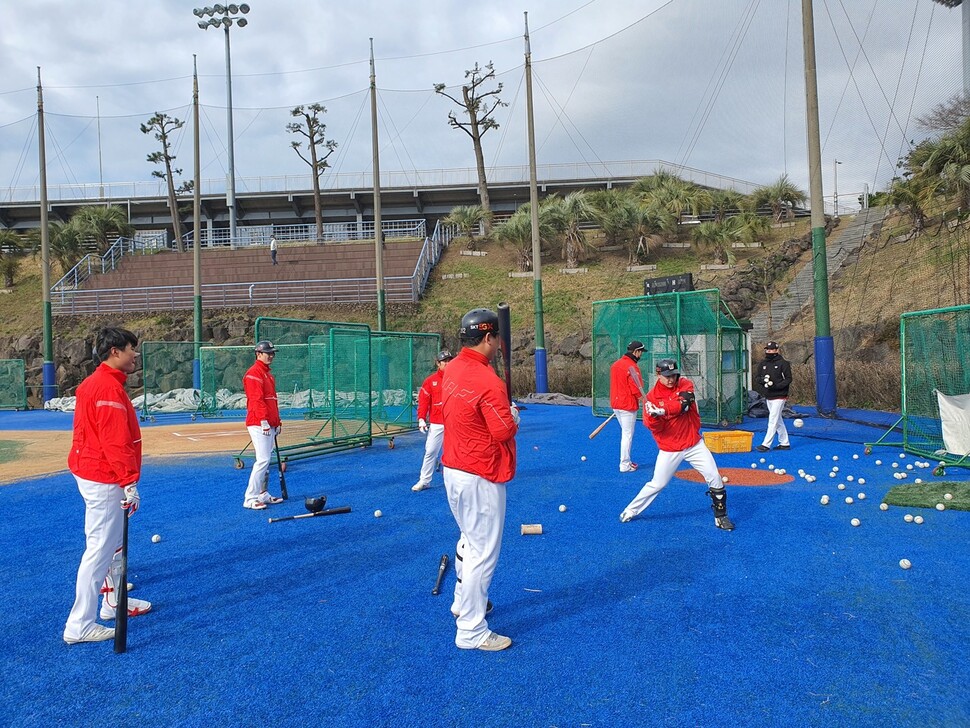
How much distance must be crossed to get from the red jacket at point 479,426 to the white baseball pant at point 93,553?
245 cm

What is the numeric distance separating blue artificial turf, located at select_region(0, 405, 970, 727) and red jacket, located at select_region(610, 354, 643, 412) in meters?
2.12

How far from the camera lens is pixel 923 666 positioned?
13.4 feet

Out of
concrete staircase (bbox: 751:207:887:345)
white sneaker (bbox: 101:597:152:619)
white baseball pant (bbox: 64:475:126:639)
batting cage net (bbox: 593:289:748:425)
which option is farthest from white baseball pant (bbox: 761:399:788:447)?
concrete staircase (bbox: 751:207:887:345)

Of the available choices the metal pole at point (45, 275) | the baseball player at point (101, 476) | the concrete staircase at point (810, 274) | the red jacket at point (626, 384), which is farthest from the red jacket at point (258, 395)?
the metal pole at point (45, 275)

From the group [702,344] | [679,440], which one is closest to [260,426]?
[679,440]

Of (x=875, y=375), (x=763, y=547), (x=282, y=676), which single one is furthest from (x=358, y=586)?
(x=875, y=375)

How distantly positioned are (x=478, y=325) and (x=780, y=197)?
3814 centimetres

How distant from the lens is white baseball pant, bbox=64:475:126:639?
15.4ft

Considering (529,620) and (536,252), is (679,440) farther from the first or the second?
(536,252)

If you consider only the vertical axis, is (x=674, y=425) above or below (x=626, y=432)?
above

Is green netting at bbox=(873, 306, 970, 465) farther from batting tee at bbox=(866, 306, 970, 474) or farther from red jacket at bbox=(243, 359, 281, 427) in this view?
red jacket at bbox=(243, 359, 281, 427)

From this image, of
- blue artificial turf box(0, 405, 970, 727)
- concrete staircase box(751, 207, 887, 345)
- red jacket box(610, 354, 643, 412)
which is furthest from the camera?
concrete staircase box(751, 207, 887, 345)

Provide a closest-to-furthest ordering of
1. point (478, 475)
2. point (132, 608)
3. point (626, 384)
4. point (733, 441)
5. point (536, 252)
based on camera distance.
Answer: point (478, 475) < point (132, 608) < point (626, 384) < point (733, 441) < point (536, 252)

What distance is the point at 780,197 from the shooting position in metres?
37.7
